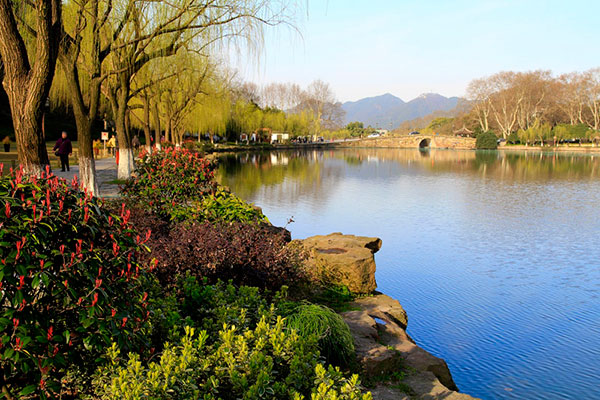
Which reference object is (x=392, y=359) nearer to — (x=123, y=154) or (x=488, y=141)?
(x=123, y=154)

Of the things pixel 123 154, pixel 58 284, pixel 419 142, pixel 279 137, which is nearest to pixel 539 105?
pixel 419 142

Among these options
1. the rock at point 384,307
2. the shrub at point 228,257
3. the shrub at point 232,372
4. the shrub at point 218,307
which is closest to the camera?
the shrub at point 232,372

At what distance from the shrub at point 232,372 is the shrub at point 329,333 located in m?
0.91

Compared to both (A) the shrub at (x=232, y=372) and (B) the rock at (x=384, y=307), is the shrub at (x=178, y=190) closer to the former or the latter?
(B) the rock at (x=384, y=307)

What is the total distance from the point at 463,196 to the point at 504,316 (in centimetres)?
1532

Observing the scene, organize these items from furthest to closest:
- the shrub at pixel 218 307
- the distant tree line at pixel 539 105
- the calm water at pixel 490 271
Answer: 1. the distant tree line at pixel 539 105
2. the calm water at pixel 490 271
3. the shrub at pixel 218 307

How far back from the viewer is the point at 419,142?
108875 millimetres

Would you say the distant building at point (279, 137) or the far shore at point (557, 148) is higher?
the distant building at point (279, 137)

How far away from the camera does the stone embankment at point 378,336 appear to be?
4633 millimetres

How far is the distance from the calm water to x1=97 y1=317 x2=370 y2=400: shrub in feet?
13.0

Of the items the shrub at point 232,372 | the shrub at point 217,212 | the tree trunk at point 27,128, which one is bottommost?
the shrub at point 232,372

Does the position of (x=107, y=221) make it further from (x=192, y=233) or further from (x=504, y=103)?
(x=504, y=103)

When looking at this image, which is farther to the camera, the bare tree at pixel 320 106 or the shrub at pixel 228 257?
the bare tree at pixel 320 106

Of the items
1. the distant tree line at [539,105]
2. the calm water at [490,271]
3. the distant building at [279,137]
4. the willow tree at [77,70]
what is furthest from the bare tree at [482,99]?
the willow tree at [77,70]
